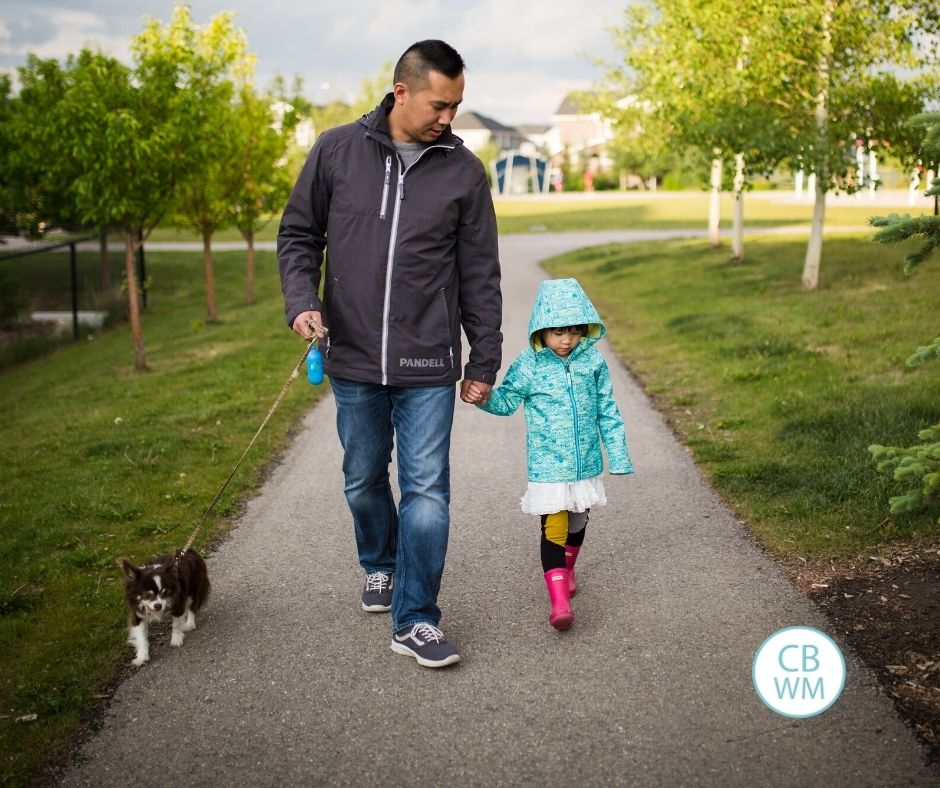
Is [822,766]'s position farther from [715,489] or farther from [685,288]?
[685,288]

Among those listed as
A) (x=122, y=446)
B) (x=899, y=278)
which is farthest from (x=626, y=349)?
(x=122, y=446)

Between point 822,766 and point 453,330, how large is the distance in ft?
6.79

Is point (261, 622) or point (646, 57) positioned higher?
point (646, 57)

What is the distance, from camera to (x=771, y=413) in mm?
8062

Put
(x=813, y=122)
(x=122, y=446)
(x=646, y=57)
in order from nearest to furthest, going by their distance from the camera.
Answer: (x=122, y=446) < (x=813, y=122) < (x=646, y=57)

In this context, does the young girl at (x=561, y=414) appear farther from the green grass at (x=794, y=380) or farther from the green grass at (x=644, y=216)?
the green grass at (x=644, y=216)

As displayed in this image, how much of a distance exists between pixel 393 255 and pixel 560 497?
4.23 ft

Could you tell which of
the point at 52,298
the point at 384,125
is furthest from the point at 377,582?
the point at 52,298

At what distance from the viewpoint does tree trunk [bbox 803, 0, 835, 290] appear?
13.3 metres

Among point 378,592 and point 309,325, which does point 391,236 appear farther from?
point 378,592

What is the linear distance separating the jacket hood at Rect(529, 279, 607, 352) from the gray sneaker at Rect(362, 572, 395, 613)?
124 cm

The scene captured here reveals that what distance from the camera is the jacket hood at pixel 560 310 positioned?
4363mm

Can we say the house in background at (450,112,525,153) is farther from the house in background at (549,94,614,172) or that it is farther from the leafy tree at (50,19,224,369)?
the leafy tree at (50,19,224,369)

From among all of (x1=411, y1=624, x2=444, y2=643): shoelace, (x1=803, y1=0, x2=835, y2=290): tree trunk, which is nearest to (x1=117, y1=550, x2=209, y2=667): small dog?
(x1=411, y1=624, x2=444, y2=643): shoelace
